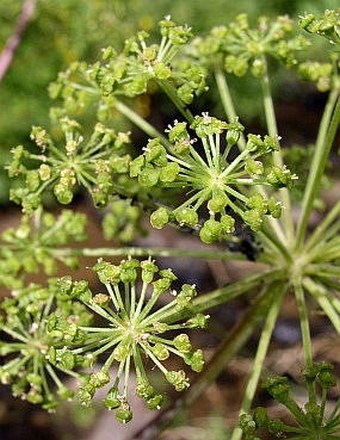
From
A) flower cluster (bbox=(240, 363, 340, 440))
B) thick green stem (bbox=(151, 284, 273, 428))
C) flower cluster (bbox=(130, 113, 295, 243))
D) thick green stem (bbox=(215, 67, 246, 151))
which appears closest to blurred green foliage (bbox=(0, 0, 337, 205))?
thick green stem (bbox=(215, 67, 246, 151))

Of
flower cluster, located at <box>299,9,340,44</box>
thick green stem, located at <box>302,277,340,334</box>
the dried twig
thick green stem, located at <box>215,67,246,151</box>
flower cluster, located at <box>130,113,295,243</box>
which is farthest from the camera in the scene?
the dried twig

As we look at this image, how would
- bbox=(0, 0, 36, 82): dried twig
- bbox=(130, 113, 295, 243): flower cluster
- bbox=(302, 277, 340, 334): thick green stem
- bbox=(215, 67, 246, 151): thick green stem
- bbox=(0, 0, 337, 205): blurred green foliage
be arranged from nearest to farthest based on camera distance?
1. bbox=(130, 113, 295, 243): flower cluster
2. bbox=(302, 277, 340, 334): thick green stem
3. bbox=(215, 67, 246, 151): thick green stem
4. bbox=(0, 0, 36, 82): dried twig
5. bbox=(0, 0, 337, 205): blurred green foliage

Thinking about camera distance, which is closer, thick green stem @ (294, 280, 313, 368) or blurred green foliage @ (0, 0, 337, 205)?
thick green stem @ (294, 280, 313, 368)

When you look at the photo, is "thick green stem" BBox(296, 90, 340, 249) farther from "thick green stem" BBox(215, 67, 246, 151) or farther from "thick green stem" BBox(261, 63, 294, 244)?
"thick green stem" BBox(215, 67, 246, 151)

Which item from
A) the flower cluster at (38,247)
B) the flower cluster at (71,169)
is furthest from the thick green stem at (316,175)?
the flower cluster at (38,247)

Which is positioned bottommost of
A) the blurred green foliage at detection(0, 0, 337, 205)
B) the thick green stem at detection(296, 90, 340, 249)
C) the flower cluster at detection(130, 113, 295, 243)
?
the flower cluster at detection(130, 113, 295, 243)

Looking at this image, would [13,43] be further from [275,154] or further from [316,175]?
[316,175]

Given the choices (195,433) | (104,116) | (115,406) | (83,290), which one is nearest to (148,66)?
(104,116)

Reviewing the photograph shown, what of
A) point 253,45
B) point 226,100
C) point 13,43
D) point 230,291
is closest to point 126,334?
point 230,291
